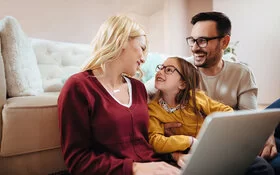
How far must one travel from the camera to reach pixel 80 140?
726 millimetres

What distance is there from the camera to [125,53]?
2.94ft

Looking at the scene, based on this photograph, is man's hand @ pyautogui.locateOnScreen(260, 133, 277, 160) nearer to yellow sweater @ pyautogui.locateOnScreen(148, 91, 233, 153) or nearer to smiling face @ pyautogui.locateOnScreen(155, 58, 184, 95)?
yellow sweater @ pyautogui.locateOnScreen(148, 91, 233, 153)

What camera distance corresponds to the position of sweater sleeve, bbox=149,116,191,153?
0.85m

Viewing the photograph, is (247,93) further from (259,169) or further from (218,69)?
(259,169)

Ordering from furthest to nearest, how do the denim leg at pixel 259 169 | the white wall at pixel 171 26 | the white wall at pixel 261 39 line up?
1. the white wall at pixel 171 26
2. the white wall at pixel 261 39
3. the denim leg at pixel 259 169

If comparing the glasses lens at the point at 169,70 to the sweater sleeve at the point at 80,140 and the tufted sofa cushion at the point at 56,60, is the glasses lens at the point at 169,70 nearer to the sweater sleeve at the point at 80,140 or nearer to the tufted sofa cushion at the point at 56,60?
the sweater sleeve at the point at 80,140

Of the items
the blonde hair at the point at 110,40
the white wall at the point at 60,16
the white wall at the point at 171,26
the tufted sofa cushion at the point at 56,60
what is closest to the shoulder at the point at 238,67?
the blonde hair at the point at 110,40

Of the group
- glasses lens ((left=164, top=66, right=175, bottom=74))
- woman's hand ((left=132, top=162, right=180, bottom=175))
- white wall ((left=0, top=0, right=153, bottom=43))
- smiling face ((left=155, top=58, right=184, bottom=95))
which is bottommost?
woman's hand ((left=132, top=162, right=180, bottom=175))

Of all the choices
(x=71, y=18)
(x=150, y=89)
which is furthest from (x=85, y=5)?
(x=150, y=89)

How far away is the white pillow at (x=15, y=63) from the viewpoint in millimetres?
1003

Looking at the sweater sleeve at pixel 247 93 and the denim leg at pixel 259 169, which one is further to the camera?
the sweater sleeve at pixel 247 93

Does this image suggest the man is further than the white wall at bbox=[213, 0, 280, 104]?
No

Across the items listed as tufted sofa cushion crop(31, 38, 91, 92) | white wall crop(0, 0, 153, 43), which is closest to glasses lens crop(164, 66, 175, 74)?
tufted sofa cushion crop(31, 38, 91, 92)

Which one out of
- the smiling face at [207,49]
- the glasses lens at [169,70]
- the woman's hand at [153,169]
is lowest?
the woman's hand at [153,169]
